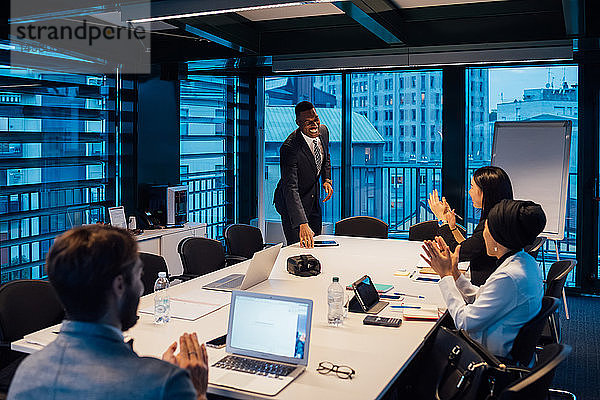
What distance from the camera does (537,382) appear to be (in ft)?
6.67

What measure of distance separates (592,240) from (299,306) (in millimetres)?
5539

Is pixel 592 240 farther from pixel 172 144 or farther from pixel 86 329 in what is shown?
pixel 86 329

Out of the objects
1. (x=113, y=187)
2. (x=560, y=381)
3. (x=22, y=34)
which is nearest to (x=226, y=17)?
(x=22, y=34)

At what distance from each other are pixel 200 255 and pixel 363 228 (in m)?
1.84

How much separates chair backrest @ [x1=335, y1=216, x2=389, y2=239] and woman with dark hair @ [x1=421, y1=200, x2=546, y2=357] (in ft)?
9.48

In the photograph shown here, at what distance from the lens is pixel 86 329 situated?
153cm

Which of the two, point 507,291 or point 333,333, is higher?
point 507,291

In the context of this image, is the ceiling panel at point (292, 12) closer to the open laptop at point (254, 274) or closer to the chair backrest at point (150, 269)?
the chair backrest at point (150, 269)

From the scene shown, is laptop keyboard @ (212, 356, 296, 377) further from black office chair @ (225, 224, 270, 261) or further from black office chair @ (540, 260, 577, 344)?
black office chair @ (225, 224, 270, 261)

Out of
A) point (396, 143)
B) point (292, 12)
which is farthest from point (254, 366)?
point (396, 143)

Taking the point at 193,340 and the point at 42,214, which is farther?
the point at 42,214

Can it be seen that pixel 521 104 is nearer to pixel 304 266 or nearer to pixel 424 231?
pixel 424 231

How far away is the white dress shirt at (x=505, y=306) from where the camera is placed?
2.81m

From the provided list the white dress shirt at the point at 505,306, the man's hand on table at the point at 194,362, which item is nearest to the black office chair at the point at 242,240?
the white dress shirt at the point at 505,306
